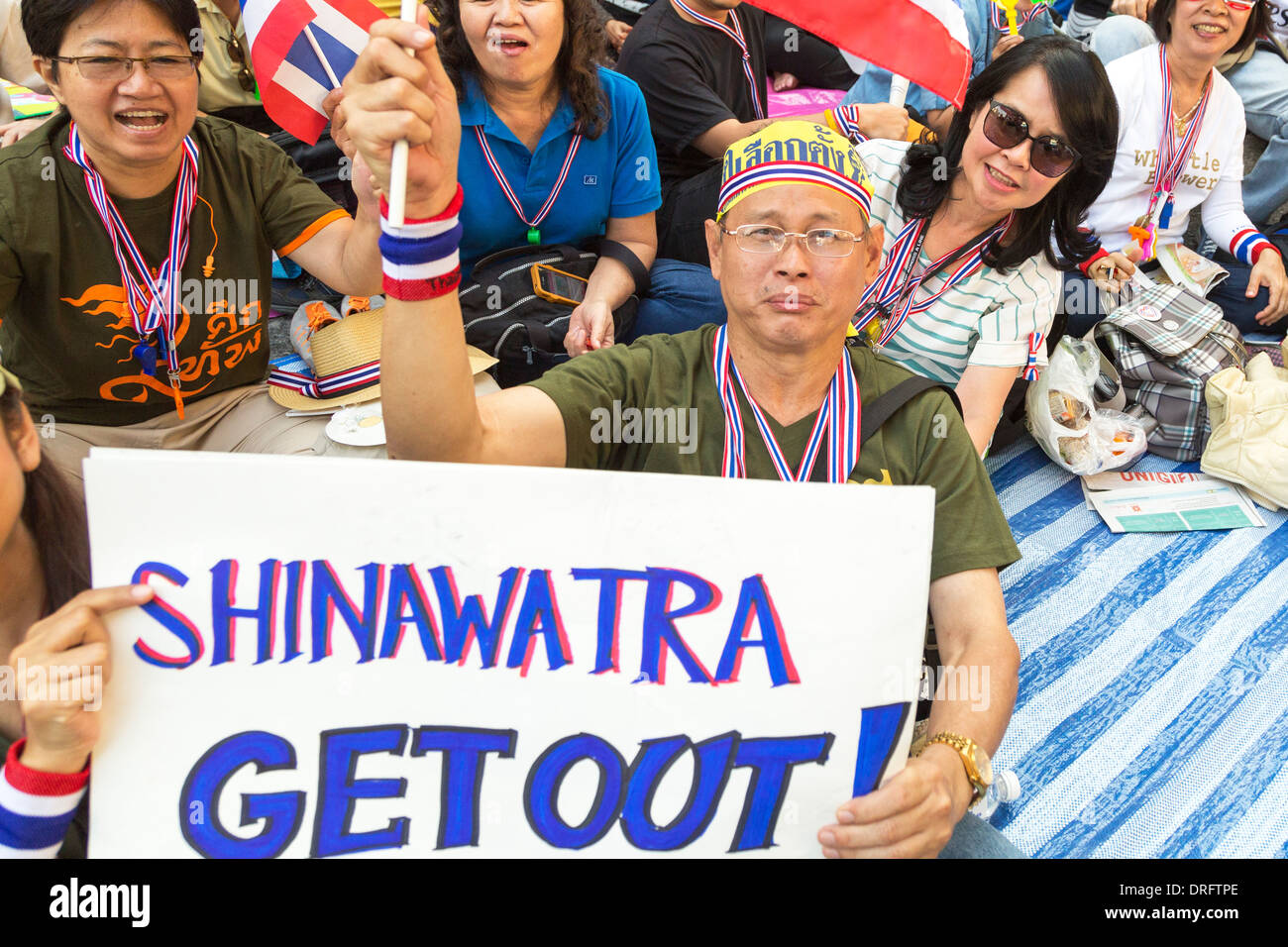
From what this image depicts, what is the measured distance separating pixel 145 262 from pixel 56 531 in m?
1.16

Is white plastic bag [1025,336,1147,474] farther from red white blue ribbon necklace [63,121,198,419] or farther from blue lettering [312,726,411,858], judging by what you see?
blue lettering [312,726,411,858]

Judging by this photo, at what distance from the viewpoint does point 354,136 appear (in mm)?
1499

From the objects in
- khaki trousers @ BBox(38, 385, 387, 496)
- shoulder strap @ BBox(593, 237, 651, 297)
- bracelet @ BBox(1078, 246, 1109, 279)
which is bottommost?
khaki trousers @ BBox(38, 385, 387, 496)

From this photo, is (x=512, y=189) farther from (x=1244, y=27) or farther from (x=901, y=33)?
(x=1244, y=27)

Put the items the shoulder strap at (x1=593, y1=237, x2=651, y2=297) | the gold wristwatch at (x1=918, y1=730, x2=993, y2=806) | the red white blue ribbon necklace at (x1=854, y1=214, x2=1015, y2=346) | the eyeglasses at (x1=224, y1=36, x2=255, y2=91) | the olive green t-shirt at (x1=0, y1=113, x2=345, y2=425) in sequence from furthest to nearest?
1. the eyeglasses at (x1=224, y1=36, x2=255, y2=91)
2. the shoulder strap at (x1=593, y1=237, x2=651, y2=297)
3. the red white blue ribbon necklace at (x1=854, y1=214, x2=1015, y2=346)
4. the olive green t-shirt at (x1=0, y1=113, x2=345, y2=425)
5. the gold wristwatch at (x1=918, y1=730, x2=993, y2=806)

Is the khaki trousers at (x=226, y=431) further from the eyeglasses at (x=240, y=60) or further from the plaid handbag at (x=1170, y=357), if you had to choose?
the plaid handbag at (x=1170, y=357)

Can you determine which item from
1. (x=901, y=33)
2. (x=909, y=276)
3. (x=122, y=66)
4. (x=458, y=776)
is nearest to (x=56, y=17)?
(x=122, y=66)

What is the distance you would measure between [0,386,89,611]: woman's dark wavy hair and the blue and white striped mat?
85.0 inches

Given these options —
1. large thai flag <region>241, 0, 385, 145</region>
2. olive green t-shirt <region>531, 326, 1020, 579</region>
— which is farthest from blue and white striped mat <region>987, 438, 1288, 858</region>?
large thai flag <region>241, 0, 385, 145</region>

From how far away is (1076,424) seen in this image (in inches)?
158

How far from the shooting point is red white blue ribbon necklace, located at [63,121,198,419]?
243cm

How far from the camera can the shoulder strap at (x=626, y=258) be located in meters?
3.40

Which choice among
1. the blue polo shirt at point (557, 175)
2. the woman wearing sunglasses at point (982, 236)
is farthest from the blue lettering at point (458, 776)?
the woman wearing sunglasses at point (982, 236)

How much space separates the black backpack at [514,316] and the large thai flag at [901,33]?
1016 millimetres
